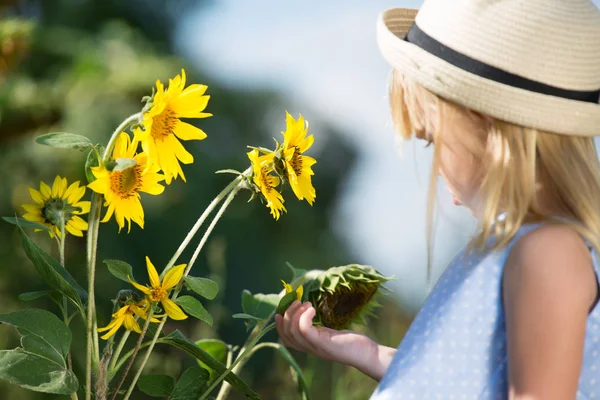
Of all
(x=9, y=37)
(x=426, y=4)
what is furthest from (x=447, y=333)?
(x=9, y=37)

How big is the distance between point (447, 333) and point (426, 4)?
0.90 feet

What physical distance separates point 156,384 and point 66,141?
0.78ft

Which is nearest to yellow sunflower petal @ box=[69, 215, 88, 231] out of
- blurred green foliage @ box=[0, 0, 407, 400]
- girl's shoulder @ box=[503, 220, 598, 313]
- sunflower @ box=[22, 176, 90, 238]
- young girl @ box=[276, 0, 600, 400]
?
sunflower @ box=[22, 176, 90, 238]

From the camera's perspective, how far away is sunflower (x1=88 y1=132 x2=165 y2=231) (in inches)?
22.5

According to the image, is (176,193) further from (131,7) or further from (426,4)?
(426,4)

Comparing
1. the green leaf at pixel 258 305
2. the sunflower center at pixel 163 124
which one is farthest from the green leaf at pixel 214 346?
the sunflower center at pixel 163 124

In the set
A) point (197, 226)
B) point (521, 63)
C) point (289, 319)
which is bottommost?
point (289, 319)

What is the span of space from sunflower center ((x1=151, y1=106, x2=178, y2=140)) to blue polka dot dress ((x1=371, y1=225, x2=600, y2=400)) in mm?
244

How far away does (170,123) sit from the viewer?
599 mm

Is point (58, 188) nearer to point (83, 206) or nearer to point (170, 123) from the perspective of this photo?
point (83, 206)

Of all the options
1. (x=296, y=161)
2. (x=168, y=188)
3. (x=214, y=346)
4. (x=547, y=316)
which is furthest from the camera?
(x=168, y=188)

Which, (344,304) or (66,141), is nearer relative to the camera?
(66,141)

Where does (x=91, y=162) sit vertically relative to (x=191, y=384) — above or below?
above

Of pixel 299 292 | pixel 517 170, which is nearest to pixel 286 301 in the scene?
pixel 299 292
